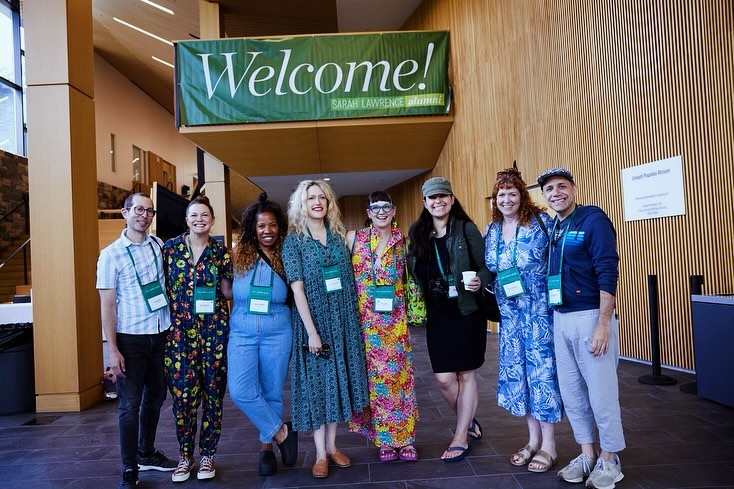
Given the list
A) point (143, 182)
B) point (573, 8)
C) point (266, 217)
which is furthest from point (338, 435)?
point (143, 182)

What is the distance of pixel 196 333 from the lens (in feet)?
9.15

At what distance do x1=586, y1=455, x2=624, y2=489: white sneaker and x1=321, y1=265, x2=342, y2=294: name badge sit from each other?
1570 mm

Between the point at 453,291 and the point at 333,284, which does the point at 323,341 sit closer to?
the point at 333,284

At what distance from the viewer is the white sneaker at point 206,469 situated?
9.30ft

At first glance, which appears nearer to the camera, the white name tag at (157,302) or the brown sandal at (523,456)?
the white name tag at (157,302)

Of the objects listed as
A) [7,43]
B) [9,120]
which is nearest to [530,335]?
[9,120]

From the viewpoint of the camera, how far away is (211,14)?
9758mm

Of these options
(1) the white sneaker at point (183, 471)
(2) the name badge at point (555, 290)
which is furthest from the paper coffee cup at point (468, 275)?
(1) the white sneaker at point (183, 471)

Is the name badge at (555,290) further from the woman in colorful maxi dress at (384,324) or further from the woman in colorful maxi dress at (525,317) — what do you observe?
the woman in colorful maxi dress at (384,324)

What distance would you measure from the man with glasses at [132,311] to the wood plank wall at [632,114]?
180 inches

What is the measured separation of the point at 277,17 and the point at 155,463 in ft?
31.8

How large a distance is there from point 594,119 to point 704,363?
305 cm

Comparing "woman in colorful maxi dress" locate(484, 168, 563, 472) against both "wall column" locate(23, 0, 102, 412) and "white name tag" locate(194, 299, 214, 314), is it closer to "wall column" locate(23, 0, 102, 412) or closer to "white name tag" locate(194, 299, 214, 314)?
"white name tag" locate(194, 299, 214, 314)

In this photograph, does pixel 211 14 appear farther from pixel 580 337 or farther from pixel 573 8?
pixel 580 337
